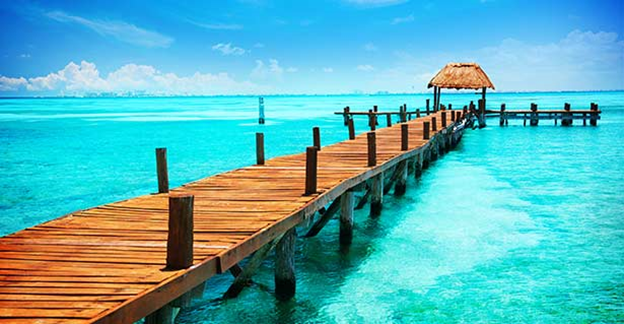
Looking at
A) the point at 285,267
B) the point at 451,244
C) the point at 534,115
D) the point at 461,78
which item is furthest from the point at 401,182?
the point at 534,115

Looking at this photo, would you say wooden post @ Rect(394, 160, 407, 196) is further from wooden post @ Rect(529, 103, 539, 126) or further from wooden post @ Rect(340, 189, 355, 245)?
wooden post @ Rect(529, 103, 539, 126)

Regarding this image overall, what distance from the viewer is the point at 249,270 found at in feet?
22.3

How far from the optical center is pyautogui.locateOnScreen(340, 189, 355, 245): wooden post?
9227mm

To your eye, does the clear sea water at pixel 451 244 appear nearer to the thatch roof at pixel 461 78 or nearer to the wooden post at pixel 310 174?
the wooden post at pixel 310 174

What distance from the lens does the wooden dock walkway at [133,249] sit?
12.3 feet

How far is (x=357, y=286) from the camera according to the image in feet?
25.3

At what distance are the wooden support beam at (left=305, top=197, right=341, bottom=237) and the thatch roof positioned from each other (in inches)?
1093

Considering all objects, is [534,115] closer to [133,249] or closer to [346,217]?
[346,217]

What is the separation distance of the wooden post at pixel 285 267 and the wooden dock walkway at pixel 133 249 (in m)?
0.40

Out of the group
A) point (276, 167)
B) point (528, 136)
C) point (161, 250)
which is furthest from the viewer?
point (528, 136)

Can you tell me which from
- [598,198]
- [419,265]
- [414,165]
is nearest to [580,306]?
[419,265]

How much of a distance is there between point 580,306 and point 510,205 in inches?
252

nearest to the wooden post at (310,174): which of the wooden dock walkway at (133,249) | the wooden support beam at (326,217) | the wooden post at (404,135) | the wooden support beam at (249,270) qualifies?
the wooden dock walkway at (133,249)

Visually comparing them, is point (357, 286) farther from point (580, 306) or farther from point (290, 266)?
point (580, 306)
